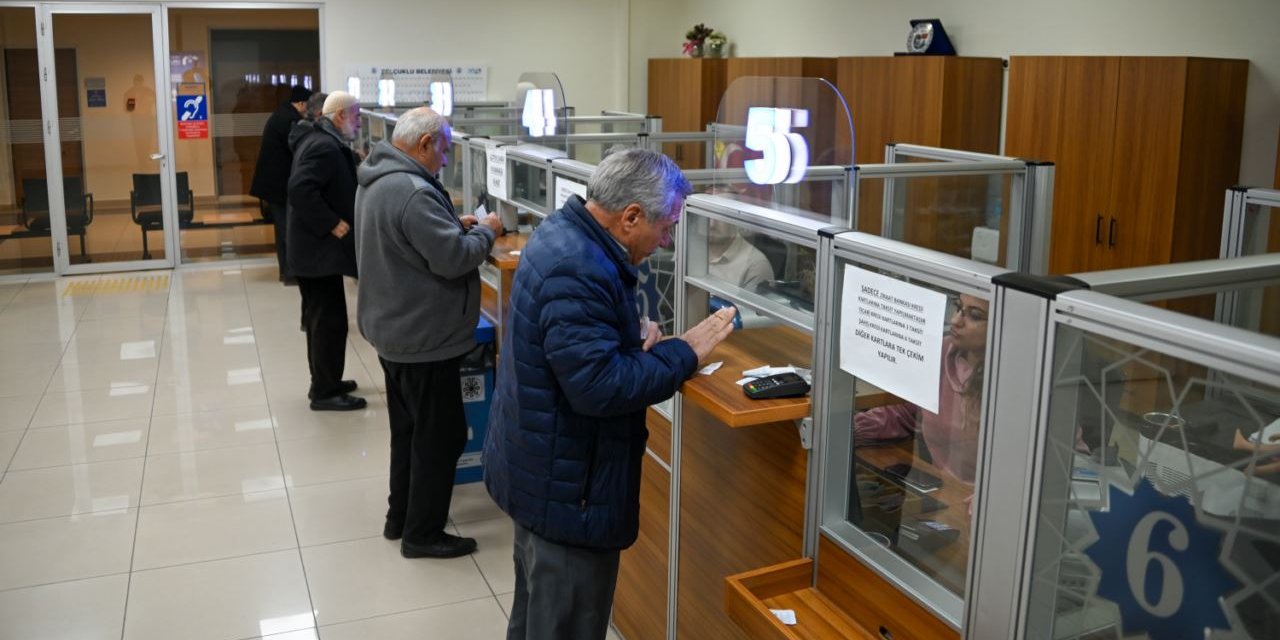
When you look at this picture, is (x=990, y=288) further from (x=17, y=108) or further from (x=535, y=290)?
(x=17, y=108)

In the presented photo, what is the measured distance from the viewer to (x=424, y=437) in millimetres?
3852

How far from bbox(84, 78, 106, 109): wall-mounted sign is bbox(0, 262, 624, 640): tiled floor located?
3118mm

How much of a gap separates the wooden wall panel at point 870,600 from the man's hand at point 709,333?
1.55 ft

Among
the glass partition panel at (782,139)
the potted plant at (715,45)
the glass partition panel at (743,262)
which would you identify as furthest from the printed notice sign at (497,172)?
the potted plant at (715,45)

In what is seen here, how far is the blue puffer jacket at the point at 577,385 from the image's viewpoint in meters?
2.21

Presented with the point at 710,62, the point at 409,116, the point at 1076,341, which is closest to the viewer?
the point at 1076,341

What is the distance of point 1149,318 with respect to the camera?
142cm

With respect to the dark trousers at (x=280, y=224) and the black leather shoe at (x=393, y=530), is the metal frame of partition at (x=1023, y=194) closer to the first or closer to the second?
the black leather shoe at (x=393, y=530)

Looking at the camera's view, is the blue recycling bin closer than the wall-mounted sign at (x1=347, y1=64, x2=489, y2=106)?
Yes

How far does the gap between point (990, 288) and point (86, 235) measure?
31.8 ft

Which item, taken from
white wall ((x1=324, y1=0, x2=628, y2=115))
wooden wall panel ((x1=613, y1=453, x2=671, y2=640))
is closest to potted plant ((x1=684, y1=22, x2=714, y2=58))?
white wall ((x1=324, y1=0, x2=628, y2=115))

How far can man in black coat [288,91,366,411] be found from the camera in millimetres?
5289

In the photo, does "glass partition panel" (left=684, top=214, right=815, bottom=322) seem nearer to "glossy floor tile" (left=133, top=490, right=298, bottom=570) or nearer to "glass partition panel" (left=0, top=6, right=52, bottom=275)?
"glossy floor tile" (left=133, top=490, right=298, bottom=570)

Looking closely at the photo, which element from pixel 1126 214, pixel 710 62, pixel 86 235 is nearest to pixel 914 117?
pixel 1126 214
